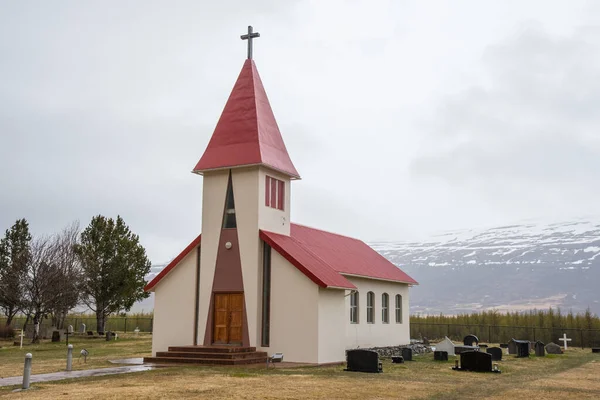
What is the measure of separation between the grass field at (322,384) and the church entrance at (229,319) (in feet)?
10.2

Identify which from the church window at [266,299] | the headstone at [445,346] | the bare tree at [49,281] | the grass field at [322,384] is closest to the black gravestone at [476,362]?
the grass field at [322,384]

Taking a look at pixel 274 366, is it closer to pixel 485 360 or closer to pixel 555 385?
pixel 485 360

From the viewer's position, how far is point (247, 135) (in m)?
27.4

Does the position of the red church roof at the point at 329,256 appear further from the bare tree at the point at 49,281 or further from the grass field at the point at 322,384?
the bare tree at the point at 49,281

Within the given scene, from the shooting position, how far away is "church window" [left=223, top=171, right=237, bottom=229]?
27.0 meters

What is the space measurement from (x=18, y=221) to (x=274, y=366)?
133 ft

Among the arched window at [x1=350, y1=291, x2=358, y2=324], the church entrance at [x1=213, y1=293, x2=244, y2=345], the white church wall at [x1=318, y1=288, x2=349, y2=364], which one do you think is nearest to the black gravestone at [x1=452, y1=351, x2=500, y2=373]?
the white church wall at [x1=318, y1=288, x2=349, y2=364]

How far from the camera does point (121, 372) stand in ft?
68.9

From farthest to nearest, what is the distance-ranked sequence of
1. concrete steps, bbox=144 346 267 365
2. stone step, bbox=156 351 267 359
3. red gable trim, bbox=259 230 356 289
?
1. red gable trim, bbox=259 230 356 289
2. stone step, bbox=156 351 267 359
3. concrete steps, bbox=144 346 267 365

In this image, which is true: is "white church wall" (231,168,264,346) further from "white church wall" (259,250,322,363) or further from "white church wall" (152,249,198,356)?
"white church wall" (152,249,198,356)

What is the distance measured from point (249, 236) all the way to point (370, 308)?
8635 mm

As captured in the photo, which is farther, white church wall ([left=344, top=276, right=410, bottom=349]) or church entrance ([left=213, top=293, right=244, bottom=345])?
white church wall ([left=344, top=276, right=410, bottom=349])

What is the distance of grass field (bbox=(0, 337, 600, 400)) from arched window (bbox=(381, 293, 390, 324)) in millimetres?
7550

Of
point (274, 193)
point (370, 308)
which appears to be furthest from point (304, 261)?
point (370, 308)
